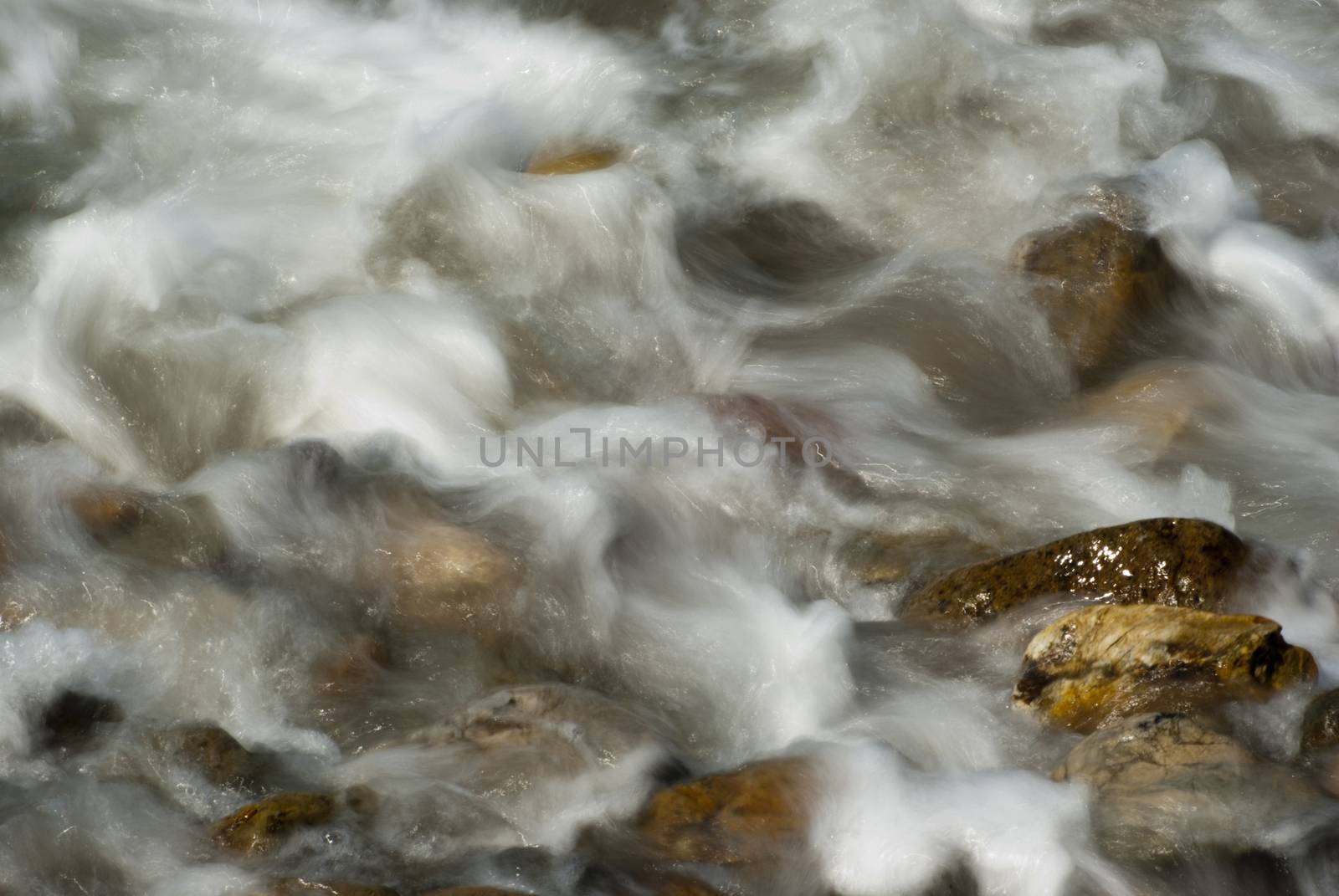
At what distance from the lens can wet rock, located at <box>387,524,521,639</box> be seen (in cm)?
427

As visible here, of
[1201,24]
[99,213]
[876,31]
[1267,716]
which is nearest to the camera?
[1267,716]

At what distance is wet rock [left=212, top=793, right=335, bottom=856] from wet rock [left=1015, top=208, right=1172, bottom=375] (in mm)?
3340

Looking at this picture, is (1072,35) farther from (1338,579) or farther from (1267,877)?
(1267,877)

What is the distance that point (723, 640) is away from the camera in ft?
14.2

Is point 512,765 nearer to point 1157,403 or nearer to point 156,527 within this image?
point 156,527

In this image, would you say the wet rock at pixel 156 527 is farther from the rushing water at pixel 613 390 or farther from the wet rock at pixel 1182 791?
the wet rock at pixel 1182 791

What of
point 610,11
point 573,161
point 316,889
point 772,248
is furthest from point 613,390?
point 610,11

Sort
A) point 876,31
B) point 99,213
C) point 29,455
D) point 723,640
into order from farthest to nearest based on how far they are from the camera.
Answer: point 876,31
point 99,213
point 29,455
point 723,640

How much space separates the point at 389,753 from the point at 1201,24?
6286 mm

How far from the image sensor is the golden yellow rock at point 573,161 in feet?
21.2

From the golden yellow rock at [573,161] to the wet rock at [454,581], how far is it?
97.3 inches

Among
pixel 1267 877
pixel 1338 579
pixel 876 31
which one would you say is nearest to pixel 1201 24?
pixel 876 31

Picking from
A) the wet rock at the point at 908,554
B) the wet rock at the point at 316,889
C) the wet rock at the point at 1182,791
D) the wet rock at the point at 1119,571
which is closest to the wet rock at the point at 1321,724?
the wet rock at the point at 1182,791

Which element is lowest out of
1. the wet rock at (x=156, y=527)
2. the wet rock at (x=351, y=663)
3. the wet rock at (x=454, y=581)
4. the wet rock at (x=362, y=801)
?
the wet rock at (x=351, y=663)
